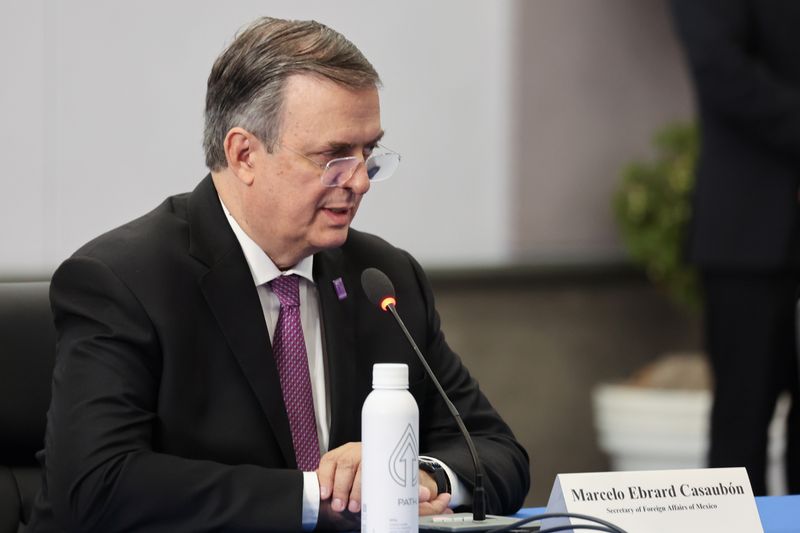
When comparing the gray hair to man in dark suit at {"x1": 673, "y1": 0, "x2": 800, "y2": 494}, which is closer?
the gray hair

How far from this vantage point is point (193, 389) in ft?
6.85

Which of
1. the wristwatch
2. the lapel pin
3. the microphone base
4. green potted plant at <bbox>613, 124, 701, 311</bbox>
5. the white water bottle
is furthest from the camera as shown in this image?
green potted plant at <bbox>613, 124, 701, 311</bbox>

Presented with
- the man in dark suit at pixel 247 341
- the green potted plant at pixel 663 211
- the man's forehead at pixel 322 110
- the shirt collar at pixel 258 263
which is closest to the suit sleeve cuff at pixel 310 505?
the man in dark suit at pixel 247 341

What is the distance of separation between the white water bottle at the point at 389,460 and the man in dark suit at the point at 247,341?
0.76 feet

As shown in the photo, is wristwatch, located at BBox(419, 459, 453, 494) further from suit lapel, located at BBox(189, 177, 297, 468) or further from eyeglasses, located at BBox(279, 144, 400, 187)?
eyeglasses, located at BBox(279, 144, 400, 187)

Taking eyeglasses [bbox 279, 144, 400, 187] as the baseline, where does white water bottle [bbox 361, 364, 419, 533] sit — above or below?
below

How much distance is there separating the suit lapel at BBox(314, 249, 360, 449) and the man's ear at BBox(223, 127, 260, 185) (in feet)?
0.69

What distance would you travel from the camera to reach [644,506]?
5.68ft

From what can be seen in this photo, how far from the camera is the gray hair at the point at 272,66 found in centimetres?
216

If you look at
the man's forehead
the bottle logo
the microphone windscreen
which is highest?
the man's forehead

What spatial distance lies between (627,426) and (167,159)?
7.04 ft

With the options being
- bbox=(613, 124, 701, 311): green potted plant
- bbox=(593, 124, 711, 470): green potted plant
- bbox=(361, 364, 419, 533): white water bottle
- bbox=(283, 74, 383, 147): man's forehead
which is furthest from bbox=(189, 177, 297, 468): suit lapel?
bbox=(613, 124, 701, 311): green potted plant

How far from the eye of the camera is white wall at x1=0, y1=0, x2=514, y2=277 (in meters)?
3.75

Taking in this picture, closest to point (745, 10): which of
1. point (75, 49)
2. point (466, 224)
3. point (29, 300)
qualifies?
point (466, 224)
